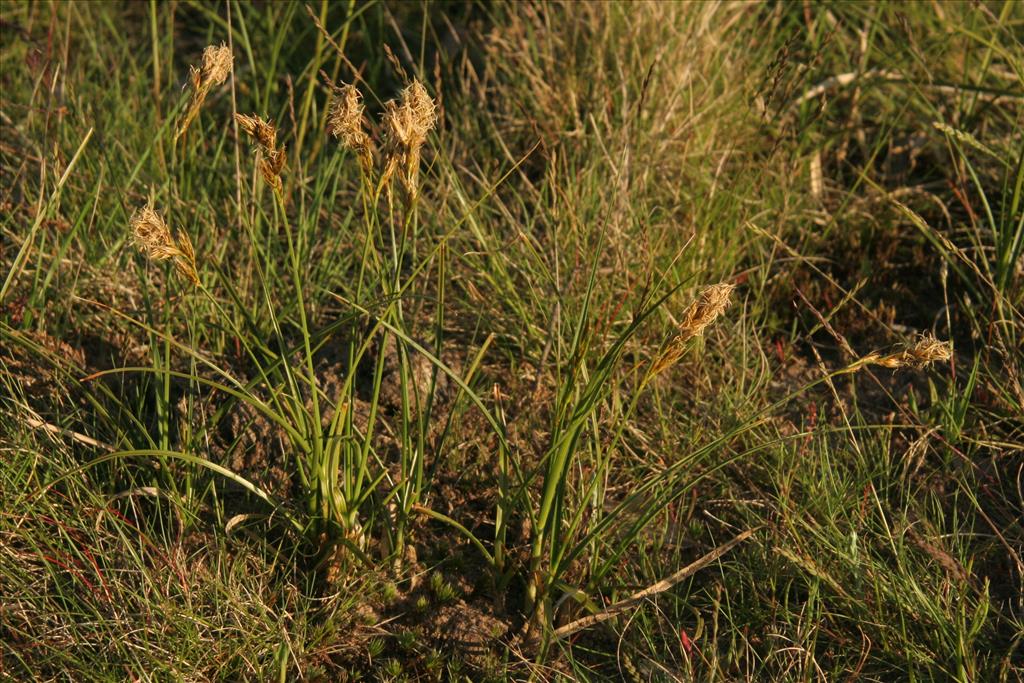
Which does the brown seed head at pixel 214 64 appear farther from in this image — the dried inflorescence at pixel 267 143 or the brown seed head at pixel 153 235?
the brown seed head at pixel 153 235

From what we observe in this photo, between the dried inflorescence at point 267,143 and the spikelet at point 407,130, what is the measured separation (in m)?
0.17

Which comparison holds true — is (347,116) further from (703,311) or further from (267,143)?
(703,311)

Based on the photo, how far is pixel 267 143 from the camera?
5.18ft

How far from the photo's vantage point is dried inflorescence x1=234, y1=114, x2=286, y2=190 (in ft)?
5.11

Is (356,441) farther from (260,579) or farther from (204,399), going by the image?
(204,399)

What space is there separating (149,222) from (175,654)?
2.46 feet

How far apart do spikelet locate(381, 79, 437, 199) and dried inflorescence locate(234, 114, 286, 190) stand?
165 mm

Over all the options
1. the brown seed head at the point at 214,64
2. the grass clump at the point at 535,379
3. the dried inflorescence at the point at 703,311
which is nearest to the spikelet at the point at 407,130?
the grass clump at the point at 535,379

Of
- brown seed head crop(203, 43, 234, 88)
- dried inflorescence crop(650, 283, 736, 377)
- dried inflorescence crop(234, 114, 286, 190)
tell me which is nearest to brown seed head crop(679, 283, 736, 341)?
dried inflorescence crop(650, 283, 736, 377)

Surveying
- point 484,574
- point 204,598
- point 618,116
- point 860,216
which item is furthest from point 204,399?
point 860,216

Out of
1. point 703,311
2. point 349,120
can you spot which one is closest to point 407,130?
point 349,120

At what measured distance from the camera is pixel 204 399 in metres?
2.23

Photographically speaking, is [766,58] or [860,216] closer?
[860,216]

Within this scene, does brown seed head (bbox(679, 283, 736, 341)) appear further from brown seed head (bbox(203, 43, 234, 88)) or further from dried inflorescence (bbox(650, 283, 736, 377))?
brown seed head (bbox(203, 43, 234, 88))
